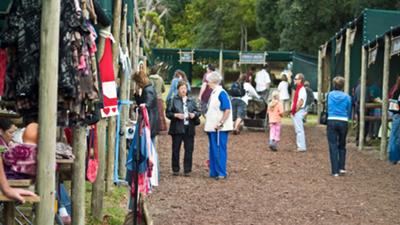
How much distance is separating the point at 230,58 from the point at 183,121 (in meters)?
23.2

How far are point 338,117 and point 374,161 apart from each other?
3.41m

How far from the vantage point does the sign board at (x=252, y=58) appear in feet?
117

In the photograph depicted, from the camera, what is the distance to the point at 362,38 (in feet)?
70.2

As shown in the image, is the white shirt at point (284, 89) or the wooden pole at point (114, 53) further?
the white shirt at point (284, 89)

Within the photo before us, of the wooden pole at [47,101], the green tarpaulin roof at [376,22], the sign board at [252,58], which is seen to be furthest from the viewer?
the sign board at [252,58]

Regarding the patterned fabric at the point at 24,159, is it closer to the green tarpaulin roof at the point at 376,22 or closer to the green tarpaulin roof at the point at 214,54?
the green tarpaulin roof at the point at 376,22

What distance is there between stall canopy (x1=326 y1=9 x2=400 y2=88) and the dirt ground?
3263mm

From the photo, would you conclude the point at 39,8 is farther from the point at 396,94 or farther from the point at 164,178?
the point at 396,94

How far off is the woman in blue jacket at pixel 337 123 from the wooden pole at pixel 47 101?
31.4 feet

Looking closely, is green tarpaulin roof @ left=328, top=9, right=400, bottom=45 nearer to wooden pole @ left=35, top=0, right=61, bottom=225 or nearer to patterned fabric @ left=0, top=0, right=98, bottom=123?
patterned fabric @ left=0, top=0, right=98, bottom=123

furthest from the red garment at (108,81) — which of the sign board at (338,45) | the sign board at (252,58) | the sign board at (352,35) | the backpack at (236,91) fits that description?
the sign board at (252,58)

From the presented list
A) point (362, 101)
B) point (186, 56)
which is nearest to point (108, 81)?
point (362, 101)

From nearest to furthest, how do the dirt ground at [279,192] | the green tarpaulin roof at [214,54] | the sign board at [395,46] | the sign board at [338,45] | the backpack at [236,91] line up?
the dirt ground at [279,192] < the sign board at [395,46] < the backpack at [236,91] < the sign board at [338,45] < the green tarpaulin roof at [214,54]

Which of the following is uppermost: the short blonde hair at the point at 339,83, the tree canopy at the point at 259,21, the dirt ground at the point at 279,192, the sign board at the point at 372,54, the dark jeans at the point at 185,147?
the tree canopy at the point at 259,21
